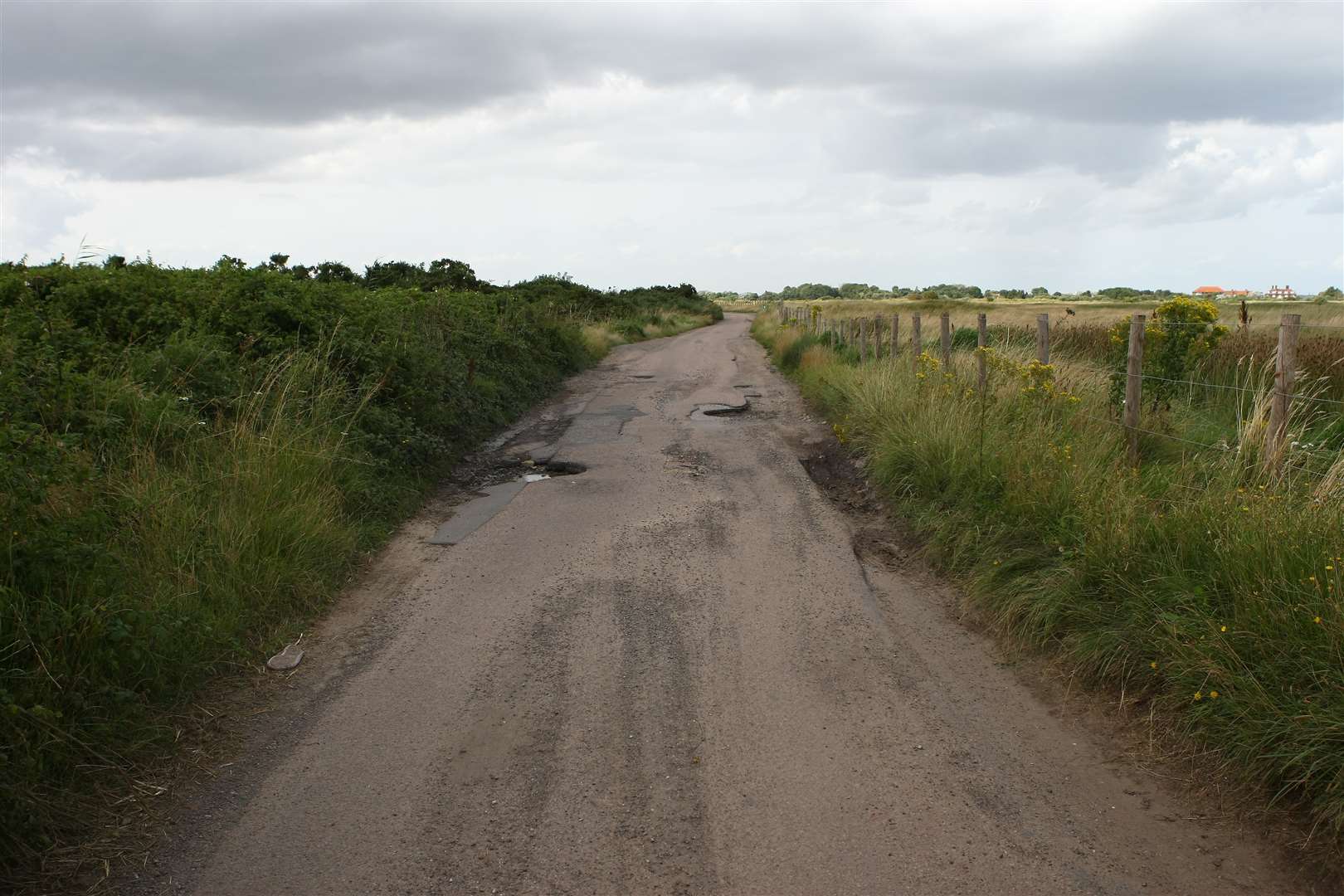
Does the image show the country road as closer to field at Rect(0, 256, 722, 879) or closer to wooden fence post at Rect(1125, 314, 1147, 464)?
field at Rect(0, 256, 722, 879)

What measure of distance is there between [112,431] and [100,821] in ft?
11.2

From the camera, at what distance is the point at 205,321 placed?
8.76 metres

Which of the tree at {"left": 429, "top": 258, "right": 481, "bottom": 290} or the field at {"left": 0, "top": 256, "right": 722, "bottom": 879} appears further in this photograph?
the tree at {"left": 429, "top": 258, "right": 481, "bottom": 290}

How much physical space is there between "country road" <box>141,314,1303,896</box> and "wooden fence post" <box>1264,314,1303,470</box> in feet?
7.02

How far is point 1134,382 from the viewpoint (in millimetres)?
7590

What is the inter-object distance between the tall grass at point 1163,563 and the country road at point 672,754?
1.18ft

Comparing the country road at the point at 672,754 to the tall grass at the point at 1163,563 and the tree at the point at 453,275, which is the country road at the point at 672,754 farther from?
the tree at the point at 453,275

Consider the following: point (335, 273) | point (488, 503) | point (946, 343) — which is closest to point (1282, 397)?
point (488, 503)

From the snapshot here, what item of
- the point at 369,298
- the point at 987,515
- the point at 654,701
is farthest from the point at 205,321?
the point at 987,515

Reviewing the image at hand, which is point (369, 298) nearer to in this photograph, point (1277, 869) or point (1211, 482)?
point (1211, 482)

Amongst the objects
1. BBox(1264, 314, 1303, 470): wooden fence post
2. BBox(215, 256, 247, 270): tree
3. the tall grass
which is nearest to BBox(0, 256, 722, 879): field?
BBox(215, 256, 247, 270): tree

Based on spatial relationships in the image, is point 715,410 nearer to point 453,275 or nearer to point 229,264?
point 229,264

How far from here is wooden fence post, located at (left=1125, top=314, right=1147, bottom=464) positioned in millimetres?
7500

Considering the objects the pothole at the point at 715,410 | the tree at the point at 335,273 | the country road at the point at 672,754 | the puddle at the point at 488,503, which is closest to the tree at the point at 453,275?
the tree at the point at 335,273
